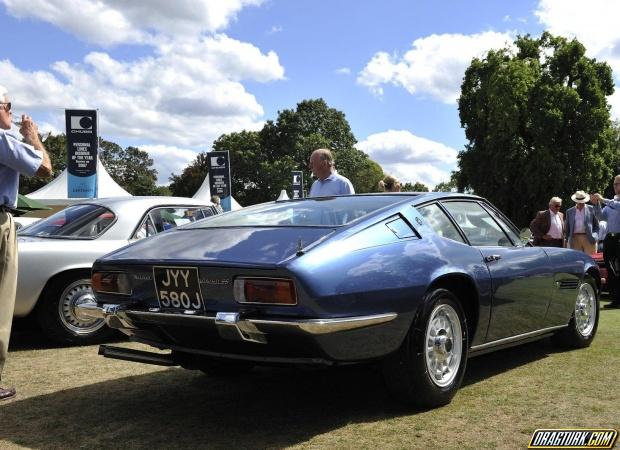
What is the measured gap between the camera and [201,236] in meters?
3.65

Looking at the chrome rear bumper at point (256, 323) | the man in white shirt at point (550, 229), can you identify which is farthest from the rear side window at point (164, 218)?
the man in white shirt at point (550, 229)

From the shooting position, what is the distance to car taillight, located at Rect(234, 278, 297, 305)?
2906 mm

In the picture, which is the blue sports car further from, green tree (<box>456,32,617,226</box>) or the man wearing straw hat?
green tree (<box>456,32,617,226</box>)

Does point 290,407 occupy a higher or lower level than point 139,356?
lower

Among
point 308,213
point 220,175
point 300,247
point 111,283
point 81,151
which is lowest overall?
point 111,283

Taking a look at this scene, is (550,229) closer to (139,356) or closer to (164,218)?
(164,218)

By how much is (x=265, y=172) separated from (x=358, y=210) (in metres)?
53.4

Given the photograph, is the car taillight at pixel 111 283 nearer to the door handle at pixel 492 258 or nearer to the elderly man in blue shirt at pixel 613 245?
the door handle at pixel 492 258

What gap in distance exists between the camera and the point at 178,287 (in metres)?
3.25

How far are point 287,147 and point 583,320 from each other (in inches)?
2105

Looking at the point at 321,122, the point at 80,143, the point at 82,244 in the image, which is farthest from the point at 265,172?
the point at 82,244

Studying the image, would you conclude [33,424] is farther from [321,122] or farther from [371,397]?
[321,122]

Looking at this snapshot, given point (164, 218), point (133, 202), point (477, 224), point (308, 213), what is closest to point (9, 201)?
point (308, 213)

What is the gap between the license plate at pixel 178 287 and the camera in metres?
3.18
